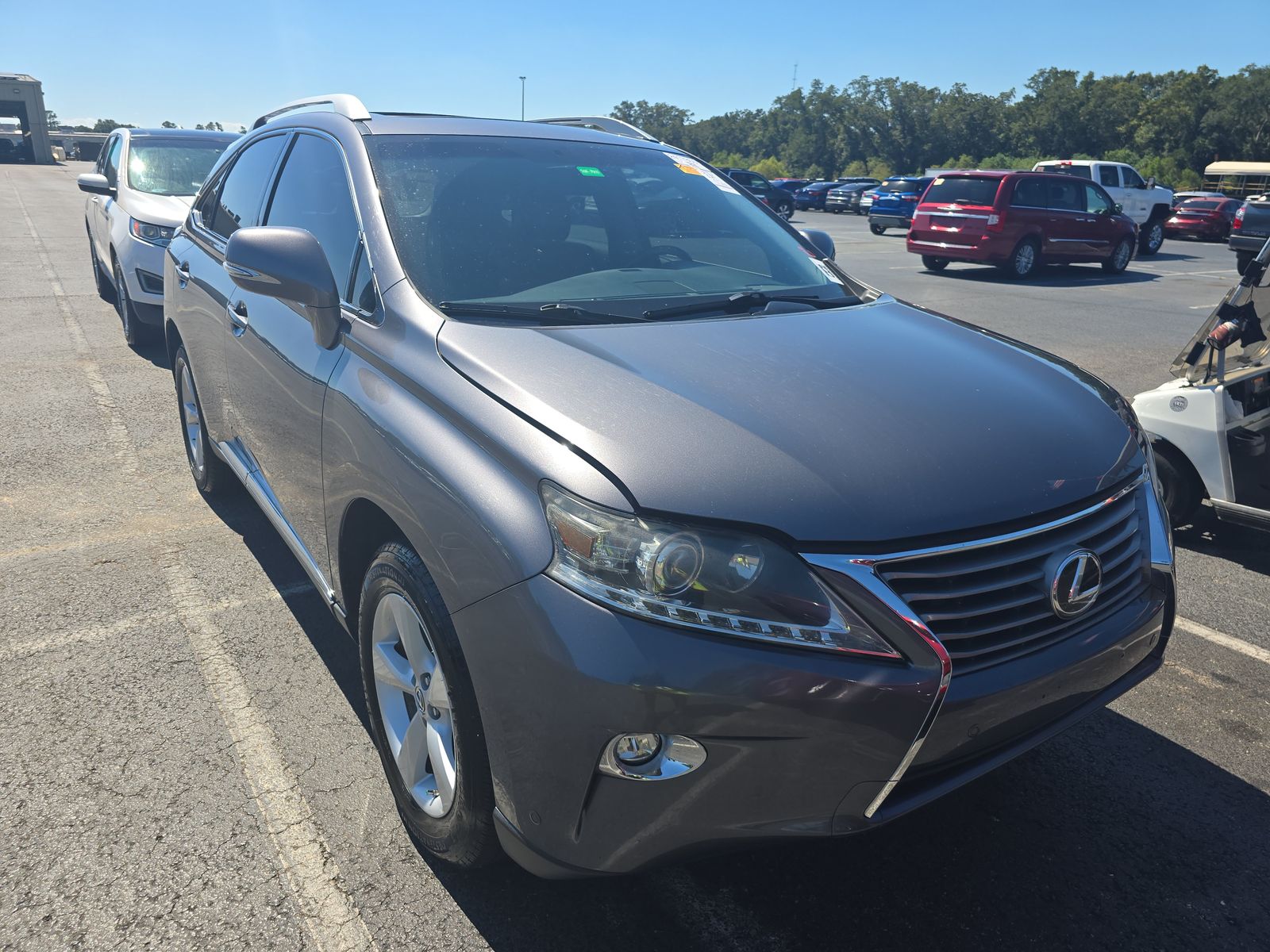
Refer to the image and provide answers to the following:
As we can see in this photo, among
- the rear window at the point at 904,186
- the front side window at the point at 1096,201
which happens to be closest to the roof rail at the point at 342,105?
the front side window at the point at 1096,201

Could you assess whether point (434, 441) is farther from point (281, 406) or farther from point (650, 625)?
point (281, 406)

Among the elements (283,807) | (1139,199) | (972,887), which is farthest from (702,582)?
(1139,199)

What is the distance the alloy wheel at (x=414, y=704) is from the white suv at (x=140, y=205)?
6.63 m

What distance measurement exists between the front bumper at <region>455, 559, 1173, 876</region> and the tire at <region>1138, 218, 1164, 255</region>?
2642 centimetres

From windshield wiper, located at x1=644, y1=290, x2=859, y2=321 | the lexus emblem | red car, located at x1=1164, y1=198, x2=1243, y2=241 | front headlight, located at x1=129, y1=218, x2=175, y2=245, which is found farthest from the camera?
red car, located at x1=1164, y1=198, x2=1243, y2=241

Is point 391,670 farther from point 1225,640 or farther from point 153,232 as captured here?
point 153,232

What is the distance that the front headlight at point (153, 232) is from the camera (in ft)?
26.1

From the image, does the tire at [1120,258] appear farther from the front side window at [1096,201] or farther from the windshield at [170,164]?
the windshield at [170,164]

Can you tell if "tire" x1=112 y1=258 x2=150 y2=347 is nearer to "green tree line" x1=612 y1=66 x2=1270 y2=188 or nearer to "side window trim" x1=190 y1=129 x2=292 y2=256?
"side window trim" x1=190 y1=129 x2=292 y2=256

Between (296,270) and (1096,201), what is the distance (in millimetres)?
19099

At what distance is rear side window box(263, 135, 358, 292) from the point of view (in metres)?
2.89

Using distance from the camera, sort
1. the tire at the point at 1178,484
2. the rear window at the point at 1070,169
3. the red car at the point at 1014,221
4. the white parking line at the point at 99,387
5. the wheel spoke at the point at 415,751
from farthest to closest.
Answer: the rear window at the point at 1070,169, the red car at the point at 1014,221, the white parking line at the point at 99,387, the tire at the point at 1178,484, the wheel spoke at the point at 415,751

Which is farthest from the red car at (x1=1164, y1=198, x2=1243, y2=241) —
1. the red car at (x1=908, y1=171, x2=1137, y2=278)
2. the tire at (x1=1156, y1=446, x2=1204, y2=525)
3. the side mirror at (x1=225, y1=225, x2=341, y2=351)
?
the side mirror at (x1=225, y1=225, x2=341, y2=351)

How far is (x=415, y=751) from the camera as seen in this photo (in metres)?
2.39
